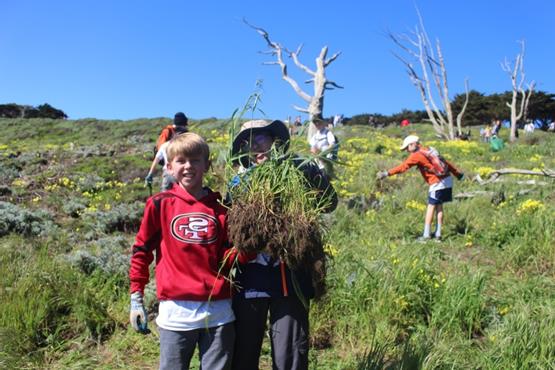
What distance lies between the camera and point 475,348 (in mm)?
3471

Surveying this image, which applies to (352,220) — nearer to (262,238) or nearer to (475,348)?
(475,348)

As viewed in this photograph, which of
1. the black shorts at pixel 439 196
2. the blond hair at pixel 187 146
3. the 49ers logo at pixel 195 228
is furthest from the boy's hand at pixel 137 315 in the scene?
the black shorts at pixel 439 196

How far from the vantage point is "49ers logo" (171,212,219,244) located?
2451mm

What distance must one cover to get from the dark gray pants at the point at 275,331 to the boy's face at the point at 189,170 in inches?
23.8

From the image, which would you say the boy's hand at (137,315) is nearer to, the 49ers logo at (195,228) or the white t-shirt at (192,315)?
the white t-shirt at (192,315)

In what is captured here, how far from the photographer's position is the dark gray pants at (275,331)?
8.02 ft

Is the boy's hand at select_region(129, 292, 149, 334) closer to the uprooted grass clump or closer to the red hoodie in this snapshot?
the red hoodie

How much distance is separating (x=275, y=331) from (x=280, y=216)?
578 mm

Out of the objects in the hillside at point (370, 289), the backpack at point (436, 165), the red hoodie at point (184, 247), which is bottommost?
the hillside at point (370, 289)

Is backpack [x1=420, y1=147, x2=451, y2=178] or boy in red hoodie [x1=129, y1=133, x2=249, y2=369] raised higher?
backpack [x1=420, y1=147, x2=451, y2=178]

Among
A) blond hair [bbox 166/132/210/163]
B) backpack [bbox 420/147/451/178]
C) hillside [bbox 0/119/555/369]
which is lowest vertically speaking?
hillside [bbox 0/119/555/369]

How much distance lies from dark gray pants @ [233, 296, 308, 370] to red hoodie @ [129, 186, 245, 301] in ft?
0.50

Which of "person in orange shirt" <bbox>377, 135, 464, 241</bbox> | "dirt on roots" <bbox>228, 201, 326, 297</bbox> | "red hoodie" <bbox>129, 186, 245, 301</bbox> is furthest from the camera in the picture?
"person in orange shirt" <bbox>377, 135, 464, 241</bbox>

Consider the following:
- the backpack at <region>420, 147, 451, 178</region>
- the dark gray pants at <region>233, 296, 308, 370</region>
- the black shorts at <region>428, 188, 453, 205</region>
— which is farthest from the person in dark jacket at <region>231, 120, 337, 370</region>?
the backpack at <region>420, 147, 451, 178</region>
